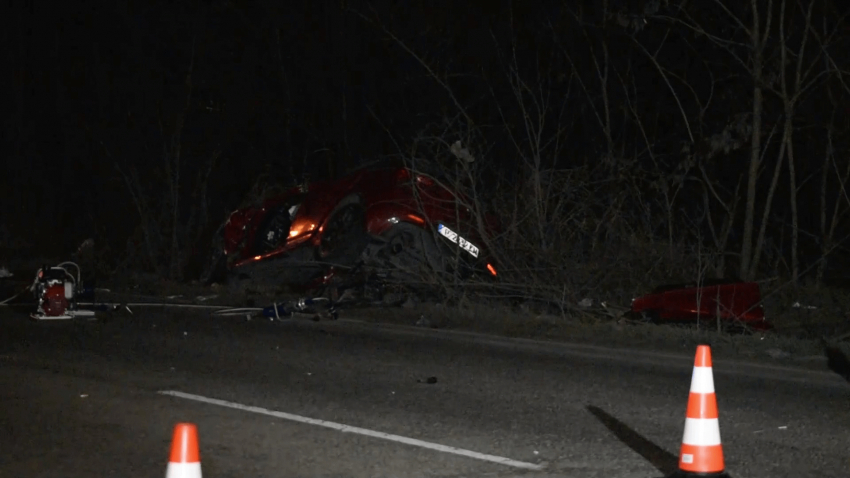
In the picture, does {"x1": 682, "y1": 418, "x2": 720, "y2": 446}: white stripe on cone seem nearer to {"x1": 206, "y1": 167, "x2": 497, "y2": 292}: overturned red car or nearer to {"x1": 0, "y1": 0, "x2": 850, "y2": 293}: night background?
{"x1": 0, "y1": 0, "x2": 850, "y2": 293}: night background

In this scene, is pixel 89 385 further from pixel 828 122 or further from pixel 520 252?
pixel 828 122

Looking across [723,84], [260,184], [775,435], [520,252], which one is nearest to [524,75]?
[723,84]

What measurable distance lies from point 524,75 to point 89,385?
12959mm

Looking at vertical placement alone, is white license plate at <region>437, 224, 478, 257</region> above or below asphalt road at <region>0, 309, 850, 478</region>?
above

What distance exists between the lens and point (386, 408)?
332 inches

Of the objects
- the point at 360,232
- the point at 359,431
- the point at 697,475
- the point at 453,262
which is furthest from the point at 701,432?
the point at 360,232

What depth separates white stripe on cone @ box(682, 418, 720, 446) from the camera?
19.0 ft

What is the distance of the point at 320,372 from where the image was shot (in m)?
10.1

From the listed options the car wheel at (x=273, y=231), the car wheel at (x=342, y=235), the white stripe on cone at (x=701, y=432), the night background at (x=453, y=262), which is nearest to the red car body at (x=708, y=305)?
the night background at (x=453, y=262)

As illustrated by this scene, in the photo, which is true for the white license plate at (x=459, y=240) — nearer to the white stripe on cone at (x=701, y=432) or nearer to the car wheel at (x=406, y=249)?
the car wheel at (x=406, y=249)

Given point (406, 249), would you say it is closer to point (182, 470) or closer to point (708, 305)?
point (708, 305)

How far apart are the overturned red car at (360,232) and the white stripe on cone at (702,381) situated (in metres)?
8.92

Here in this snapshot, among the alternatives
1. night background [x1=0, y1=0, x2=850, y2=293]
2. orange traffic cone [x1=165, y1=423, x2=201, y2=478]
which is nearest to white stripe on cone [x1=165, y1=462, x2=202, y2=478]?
orange traffic cone [x1=165, y1=423, x2=201, y2=478]

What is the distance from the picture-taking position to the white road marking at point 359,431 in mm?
6797
